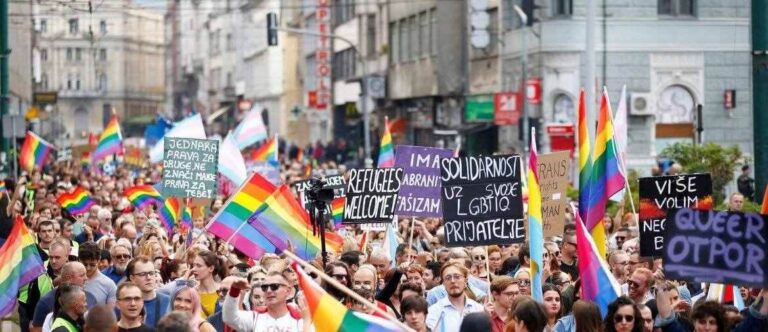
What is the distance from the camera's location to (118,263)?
49.7 ft

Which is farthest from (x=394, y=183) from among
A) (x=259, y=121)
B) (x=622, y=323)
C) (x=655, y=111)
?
(x=655, y=111)

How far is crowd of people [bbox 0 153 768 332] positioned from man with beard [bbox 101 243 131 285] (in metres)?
0.01

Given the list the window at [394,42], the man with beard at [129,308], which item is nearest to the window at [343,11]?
the window at [394,42]

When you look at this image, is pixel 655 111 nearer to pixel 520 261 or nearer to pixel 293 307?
pixel 520 261

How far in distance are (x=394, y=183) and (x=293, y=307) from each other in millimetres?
5623

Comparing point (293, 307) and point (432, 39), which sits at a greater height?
point (432, 39)

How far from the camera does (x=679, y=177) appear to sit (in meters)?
15.3

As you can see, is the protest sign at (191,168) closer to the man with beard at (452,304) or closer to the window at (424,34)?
the man with beard at (452,304)

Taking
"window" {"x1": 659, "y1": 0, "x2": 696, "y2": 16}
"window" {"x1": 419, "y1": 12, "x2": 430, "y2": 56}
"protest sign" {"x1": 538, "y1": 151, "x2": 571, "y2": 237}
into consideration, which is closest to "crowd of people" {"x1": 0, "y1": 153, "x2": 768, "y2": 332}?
"protest sign" {"x1": 538, "y1": 151, "x2": 571, "y2": 237}

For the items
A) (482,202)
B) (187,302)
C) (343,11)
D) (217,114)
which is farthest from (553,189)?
(217,114)

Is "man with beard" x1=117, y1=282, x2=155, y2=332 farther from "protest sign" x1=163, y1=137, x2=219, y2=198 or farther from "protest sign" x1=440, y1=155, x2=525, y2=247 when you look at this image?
"protest sign" x1=163, y1=137, x2=219, y2=198

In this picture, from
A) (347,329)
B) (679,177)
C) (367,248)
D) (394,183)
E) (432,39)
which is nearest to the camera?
(347,329)

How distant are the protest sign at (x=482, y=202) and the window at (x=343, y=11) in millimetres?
53609

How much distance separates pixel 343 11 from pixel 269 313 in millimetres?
60698
